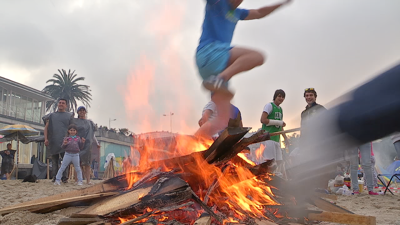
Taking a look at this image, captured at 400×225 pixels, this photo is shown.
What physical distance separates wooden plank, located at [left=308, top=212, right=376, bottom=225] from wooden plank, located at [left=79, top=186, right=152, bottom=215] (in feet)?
5.15

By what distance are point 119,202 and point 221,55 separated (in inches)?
73.4

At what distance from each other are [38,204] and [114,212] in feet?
3.58

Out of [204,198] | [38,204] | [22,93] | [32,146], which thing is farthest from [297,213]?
[22,93]

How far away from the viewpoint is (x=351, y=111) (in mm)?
1176

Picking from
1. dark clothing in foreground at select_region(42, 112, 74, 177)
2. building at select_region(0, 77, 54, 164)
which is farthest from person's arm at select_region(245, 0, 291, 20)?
building at select_region(0, 77, 54, 164)

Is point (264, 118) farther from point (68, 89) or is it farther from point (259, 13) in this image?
point (68, 89)

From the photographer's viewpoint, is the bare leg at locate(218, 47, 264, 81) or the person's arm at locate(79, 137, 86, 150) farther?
the person's arm at locate(79, 137, 86, 150)

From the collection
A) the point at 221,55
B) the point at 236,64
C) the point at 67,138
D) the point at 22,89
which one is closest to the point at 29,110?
the point at 22,89

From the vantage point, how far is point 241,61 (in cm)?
307

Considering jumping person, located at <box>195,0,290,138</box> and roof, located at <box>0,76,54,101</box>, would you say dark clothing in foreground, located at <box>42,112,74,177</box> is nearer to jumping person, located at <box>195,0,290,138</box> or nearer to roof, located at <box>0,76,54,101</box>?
jumping person, located at <box>195,0,290,138</box>

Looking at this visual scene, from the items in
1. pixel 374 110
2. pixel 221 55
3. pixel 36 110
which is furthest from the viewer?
pixel 36 110

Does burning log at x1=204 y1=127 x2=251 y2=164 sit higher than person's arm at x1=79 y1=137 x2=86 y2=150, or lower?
lower

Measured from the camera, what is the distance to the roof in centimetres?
2604

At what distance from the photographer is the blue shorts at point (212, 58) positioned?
319 centimetres
